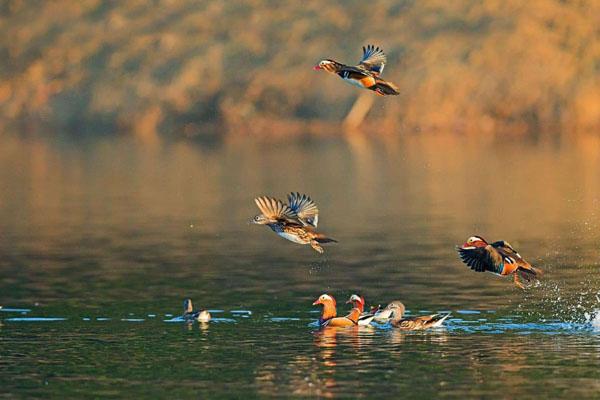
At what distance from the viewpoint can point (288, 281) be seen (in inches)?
1464

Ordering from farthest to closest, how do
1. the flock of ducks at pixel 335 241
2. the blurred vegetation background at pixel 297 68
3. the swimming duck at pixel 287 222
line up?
the blurred vegetation background at pixel 297 68, the swimming duck at pixel 287 222, the flock of ducks at pixel 335 241

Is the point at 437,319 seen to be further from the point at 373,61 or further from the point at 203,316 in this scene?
the point at 373,61

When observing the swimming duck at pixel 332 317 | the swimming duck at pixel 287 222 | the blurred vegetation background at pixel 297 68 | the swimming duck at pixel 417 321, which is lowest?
the swimming duck at pixel 417 321

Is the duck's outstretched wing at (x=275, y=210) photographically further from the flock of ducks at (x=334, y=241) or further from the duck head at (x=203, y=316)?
the duck head at (x=203, y=316)

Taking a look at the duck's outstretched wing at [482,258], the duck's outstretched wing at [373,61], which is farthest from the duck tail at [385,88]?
the duck's outstretched wing at [482,258]

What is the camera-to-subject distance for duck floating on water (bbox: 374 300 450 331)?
97.2 feet

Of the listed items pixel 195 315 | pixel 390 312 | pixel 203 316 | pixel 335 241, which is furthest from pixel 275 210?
pixel 390 312

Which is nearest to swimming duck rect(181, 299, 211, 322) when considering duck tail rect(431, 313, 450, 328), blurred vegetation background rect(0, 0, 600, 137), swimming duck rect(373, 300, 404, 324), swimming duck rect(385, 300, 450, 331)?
swimming duck rect(373, 300, 404, 324)

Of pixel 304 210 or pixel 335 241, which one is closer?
pixel 335 241

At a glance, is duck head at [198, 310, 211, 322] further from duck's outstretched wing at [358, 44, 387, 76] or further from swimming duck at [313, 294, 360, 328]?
duck's outstretched wing at [358, 44, 387, 76]

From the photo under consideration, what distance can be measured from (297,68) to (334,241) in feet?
259

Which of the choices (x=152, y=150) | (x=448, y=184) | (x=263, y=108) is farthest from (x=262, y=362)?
(x=263, y=108)

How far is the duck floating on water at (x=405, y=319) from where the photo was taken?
29641mm

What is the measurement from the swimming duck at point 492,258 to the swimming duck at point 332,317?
2597 millimetres
